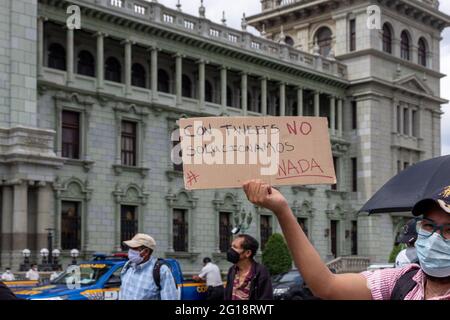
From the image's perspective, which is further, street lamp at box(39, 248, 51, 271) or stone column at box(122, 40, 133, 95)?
stone column at box(122, 40, 133, 95)

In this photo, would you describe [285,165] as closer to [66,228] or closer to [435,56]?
[66,228]

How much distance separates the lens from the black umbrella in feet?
19.8

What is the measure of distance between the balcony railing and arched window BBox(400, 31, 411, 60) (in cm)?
544

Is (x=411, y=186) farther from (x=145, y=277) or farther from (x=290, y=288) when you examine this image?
(x=290, y=288)

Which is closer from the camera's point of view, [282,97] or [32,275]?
[32,275]

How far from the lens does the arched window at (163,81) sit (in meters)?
43.0

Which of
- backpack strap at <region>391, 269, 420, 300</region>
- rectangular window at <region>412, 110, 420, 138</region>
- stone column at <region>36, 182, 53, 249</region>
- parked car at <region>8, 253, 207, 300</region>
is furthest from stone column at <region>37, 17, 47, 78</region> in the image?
backpack strap at <region>391, 269, 420, 300</region>

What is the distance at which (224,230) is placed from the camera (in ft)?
145

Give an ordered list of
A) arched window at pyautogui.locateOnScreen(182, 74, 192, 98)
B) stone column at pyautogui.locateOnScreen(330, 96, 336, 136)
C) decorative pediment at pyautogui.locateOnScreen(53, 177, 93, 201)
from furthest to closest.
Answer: stone column at pyautogui.locateOnScreen(330, 96, 336, 136)
arched window at pyautogui.locateOnScreen(182, 74, 192, 98)
decorative pediment at pyautogui.locateOnScreen(53, 177, 93, 201)

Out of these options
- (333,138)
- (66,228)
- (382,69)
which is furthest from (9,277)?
(382,69)

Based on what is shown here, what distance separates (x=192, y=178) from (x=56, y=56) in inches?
1356

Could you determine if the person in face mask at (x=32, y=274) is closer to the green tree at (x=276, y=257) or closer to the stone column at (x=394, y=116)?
the green tree at (x=276, y=257)

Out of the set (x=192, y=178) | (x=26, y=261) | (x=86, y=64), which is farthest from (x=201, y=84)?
(x=192, y=178)

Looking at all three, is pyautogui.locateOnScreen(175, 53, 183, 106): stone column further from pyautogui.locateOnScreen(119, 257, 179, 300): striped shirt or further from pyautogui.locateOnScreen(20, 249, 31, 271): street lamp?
pyautogui.locateOnScreen(119, 257, 179, 300): striped shirt
